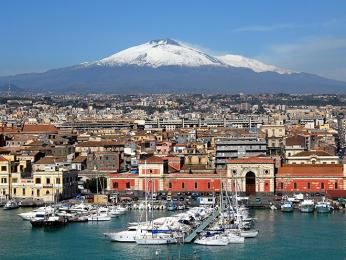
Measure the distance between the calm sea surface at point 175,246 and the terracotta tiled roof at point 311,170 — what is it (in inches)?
191

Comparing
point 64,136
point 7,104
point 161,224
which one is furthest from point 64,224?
point 7,104

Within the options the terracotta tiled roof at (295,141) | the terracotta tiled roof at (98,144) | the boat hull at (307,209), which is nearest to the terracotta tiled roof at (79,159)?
the terracotta tiled roof at (98,144)

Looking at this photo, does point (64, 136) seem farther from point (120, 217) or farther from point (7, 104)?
point (7, 104)

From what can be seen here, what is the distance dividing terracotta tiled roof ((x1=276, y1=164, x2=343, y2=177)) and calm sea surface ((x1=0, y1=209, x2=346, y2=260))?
16.0 ft

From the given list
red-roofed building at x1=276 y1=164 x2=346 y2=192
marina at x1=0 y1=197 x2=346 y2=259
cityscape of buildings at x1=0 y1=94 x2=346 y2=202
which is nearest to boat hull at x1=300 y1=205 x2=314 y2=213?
marina at x1=0 y1=197 x2=346 y2=259

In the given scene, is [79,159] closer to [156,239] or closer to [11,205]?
[11,205]

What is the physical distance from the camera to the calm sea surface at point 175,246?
22016 mm

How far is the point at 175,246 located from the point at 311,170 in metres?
11.1

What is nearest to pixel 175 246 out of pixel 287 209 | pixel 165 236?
pixel 165 236

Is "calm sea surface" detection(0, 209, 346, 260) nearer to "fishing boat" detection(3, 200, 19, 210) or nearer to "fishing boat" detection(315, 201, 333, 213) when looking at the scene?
"fishing boat" detection(315, 201, 333, 213)

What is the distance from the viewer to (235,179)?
3256cm

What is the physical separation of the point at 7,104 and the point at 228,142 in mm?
78164

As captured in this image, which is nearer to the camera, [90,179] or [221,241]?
[221,241]

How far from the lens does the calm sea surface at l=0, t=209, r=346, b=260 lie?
72.2 ft
